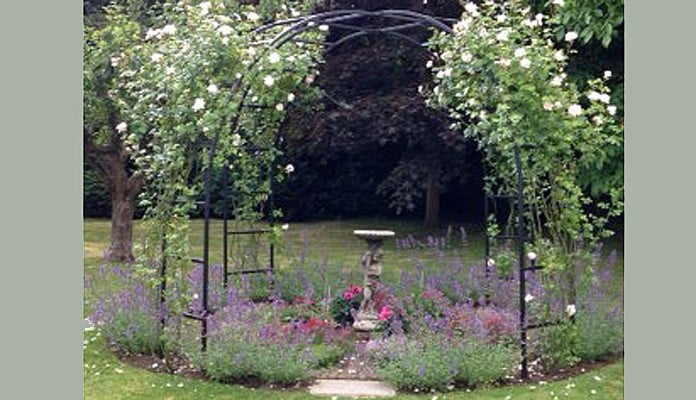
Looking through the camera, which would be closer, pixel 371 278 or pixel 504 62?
pixel 504 62

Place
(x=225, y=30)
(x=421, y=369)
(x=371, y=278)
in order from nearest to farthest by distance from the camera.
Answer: (x=421, y=369), (x=225, y=30), (x=371, y=278)

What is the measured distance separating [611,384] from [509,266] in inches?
85.4

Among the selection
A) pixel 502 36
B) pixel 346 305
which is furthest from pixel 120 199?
pixel 502 36

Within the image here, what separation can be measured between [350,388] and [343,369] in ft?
1.83

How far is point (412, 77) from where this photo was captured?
546 inches

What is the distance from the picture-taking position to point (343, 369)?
6.55 m

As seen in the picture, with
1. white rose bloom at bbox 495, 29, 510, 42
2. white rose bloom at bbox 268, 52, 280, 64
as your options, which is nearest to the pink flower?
white rose bloom at bbox 268, 52, 280, 64

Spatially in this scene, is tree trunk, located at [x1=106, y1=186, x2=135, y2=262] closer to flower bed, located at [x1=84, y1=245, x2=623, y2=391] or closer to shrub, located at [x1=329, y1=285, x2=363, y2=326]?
flower bed, located at [x1=84, y1=245, x2=623, y2=391]

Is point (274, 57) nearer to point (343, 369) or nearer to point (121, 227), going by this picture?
point (343, 369)

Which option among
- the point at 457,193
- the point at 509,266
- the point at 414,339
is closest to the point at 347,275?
the point at 509,266

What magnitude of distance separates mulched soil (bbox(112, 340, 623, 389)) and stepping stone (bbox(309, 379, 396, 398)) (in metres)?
0.10

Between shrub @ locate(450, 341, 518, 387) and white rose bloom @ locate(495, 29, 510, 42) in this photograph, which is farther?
white rose bloom @ locate(495, 29, 510, 42)

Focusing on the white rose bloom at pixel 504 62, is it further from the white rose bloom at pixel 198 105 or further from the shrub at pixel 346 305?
the shrub at pixel 346 305

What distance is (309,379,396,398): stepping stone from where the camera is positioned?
5855 millimetres
